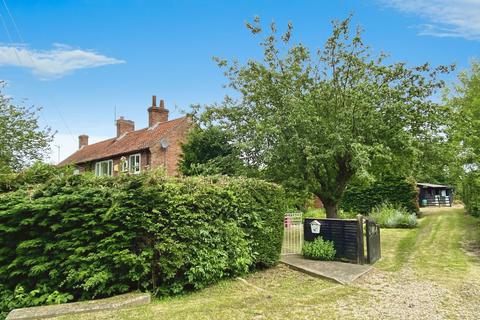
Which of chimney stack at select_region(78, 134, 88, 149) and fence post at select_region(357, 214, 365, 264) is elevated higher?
chimney stack at select_region(78, 134, 88, 149)

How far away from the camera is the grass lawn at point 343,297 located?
16.8 feet

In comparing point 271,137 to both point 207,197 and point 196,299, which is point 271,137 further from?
point 196,299

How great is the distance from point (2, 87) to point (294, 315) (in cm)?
2315

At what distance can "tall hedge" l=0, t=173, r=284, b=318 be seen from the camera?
555cm

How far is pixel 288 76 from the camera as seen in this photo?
39.3 feet

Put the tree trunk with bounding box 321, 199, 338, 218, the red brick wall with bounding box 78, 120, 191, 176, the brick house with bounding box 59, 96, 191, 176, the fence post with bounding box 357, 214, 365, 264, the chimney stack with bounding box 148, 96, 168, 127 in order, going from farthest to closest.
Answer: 1. the chimney stack with bounding box 148, 96, 168, 127
2. the brick house with bounding box 59, 96, 191, 176
3. the red brick wall with bounding box 78, 120, 191, 176
4. the tree trunk with bounding box 321, 199, 338, 218
5. the fence post with bounding box 357, 214, 365, 264

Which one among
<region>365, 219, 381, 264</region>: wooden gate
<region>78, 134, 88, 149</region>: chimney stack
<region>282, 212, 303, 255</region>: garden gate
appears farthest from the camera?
<region>78, 134, 88, 149</region>: chimney stack

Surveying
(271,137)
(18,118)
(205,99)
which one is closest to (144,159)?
(18,118)

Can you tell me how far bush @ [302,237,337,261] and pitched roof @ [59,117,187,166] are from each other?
1853 cm

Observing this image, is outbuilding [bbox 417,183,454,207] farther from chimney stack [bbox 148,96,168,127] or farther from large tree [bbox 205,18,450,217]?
large tree [bbox 205,18,450,217]

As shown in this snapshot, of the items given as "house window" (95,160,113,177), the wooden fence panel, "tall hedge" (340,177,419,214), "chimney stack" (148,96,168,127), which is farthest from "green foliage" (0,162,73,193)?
"chimney stack" (148,96,168,127)

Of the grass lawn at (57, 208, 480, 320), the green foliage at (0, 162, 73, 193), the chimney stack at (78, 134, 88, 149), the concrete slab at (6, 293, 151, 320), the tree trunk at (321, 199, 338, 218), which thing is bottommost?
the grass lawn at (57, 208, 480, 320)

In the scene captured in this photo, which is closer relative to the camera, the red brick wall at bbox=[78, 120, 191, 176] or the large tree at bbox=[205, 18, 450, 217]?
the large tree at bbox=[205, 18, 450, 217]

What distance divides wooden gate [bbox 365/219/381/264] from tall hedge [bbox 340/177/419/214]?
14.0 meters
